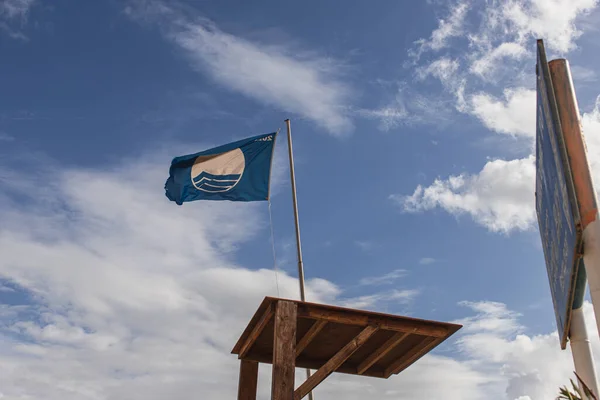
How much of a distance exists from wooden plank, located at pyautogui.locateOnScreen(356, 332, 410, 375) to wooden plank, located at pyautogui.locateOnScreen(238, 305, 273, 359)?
89.2 inches

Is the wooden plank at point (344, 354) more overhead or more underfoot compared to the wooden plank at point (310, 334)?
more underfoot

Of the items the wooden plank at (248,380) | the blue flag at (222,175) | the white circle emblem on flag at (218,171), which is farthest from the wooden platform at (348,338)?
the white circle emblem on flag at (218,171)

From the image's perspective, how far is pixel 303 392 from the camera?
9016 mm

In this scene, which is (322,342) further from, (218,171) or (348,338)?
(218,171)

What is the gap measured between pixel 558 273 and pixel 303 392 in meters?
4.55

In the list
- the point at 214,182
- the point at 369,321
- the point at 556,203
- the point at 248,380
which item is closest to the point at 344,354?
the point at 369,321

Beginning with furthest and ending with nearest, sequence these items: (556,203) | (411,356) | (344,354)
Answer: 1. (411,356)
2. (344,354)
3. (556,203)

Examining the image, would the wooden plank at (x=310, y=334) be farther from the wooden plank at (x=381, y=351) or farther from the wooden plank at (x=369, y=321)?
the wooden plank at (x=381, y=351)

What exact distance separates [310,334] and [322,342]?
60cm

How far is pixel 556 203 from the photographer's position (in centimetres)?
516

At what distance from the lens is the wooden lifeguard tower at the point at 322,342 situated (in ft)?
28.6

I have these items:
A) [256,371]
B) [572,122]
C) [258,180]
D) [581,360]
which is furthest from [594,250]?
[258,180]

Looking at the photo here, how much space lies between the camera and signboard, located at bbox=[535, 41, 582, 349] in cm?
443

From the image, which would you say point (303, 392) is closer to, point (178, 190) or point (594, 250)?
point (594, 250)
